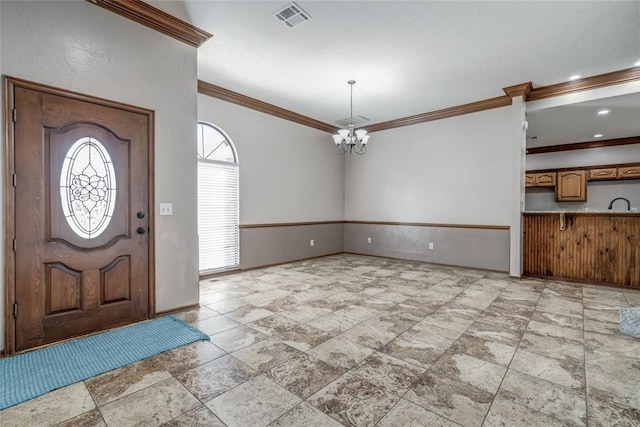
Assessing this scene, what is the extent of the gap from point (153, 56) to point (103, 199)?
1.54 meters

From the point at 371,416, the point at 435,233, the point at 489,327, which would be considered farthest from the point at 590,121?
the point at 371,416

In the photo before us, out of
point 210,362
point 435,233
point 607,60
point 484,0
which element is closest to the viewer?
point 210,362

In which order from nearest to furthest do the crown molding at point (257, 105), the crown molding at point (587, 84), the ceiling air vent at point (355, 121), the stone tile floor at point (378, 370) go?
the stone tile floor at point (378, 370), the crown molding at point (587, 84), the crown molding at point (257, 105), the ceiling air vent at point (355, 121)

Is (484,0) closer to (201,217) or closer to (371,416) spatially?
(371,416)

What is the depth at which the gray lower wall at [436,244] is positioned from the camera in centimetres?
532

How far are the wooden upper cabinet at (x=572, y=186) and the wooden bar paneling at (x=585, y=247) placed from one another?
3.96 metres

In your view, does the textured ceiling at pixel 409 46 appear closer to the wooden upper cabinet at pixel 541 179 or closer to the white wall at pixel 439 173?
the white wall at pixel 439 173

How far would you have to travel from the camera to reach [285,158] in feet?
19.7

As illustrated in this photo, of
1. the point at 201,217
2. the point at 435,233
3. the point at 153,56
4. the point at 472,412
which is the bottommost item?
the point at 472,412

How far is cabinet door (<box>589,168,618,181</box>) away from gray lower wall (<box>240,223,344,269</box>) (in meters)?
6.44

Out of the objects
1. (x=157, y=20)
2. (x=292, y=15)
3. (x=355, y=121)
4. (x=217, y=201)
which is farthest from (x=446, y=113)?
(x=157, y=20)

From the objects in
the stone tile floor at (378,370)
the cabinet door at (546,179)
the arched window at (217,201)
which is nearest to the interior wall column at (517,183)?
the stone tile floor at (378,370)

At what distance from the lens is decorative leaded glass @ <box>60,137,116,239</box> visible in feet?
8.50

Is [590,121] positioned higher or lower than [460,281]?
higher
